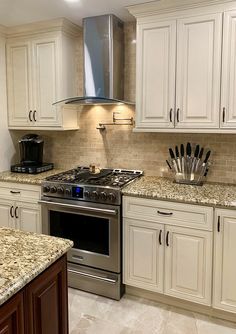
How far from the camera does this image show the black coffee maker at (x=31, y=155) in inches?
134

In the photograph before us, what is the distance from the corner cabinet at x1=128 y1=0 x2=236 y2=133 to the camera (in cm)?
245

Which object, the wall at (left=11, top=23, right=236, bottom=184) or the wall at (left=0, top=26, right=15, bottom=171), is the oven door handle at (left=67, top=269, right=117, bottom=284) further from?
the wall at (left=0, top=26, right=15, bottom=171)

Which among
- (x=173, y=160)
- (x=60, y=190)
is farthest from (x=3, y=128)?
(x=173, y=160)

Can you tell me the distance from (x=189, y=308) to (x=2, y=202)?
2.10 meters

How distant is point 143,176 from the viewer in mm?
3160

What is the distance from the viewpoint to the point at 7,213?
3184 mm

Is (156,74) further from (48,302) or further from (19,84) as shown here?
(48,302)

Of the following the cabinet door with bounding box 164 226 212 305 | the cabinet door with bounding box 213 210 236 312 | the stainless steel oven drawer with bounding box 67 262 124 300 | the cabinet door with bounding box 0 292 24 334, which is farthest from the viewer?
the stainless steel oven drawer with bounding box 67 262 124 300

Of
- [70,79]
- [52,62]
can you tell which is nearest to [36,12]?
[52,62]

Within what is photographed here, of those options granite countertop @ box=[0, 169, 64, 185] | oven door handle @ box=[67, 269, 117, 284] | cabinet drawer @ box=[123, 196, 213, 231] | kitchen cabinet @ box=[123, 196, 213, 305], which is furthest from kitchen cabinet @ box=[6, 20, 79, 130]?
oven door handle @ box=[67, 269, 117, 284]

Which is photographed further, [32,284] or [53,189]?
[53,189]

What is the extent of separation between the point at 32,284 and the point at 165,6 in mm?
2394

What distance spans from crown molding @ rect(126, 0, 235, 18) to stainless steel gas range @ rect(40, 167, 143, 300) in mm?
1505

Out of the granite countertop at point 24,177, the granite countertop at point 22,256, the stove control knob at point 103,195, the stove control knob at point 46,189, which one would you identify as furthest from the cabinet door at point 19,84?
the granite countertop at point 22,256
